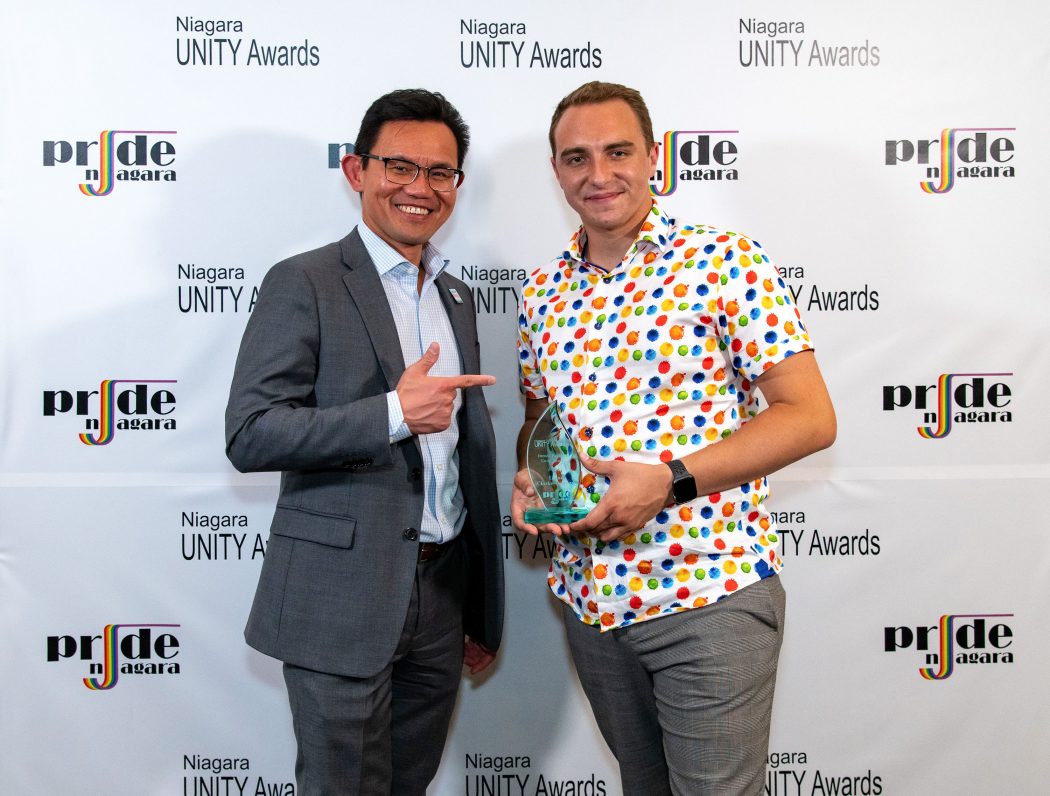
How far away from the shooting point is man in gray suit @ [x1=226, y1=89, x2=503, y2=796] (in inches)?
59.2

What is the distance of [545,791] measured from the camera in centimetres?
225

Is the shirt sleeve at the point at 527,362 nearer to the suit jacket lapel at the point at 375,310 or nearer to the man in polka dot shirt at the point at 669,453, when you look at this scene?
the man in polka dot shirt at the point at 669,453

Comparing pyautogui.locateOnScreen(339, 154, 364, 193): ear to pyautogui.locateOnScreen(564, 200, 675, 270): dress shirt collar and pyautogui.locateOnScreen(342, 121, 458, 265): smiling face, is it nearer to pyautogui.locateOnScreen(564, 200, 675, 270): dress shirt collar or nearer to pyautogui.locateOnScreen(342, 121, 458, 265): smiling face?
pyautogui.locateOnScreen(342, 121, 458, 265): smiling face

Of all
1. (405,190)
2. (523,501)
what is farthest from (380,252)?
(523,501)

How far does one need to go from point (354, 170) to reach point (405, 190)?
0.17m

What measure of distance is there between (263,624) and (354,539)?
0.85 ft

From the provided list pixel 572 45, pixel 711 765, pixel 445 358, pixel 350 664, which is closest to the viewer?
pixel 711 765

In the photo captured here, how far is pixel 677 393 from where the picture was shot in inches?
59.2

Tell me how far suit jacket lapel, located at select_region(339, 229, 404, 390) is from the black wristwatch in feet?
1.99

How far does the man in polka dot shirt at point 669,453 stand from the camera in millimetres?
1414

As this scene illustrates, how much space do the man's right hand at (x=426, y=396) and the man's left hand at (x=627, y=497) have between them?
1.04 ft

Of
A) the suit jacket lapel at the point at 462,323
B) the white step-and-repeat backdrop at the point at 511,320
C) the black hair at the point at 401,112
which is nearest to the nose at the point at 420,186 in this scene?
the black hair at the point at 401,112

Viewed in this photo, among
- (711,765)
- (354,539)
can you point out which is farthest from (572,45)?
(711,765)

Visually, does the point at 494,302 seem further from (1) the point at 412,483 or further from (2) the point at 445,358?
(1) the point at 412,483
